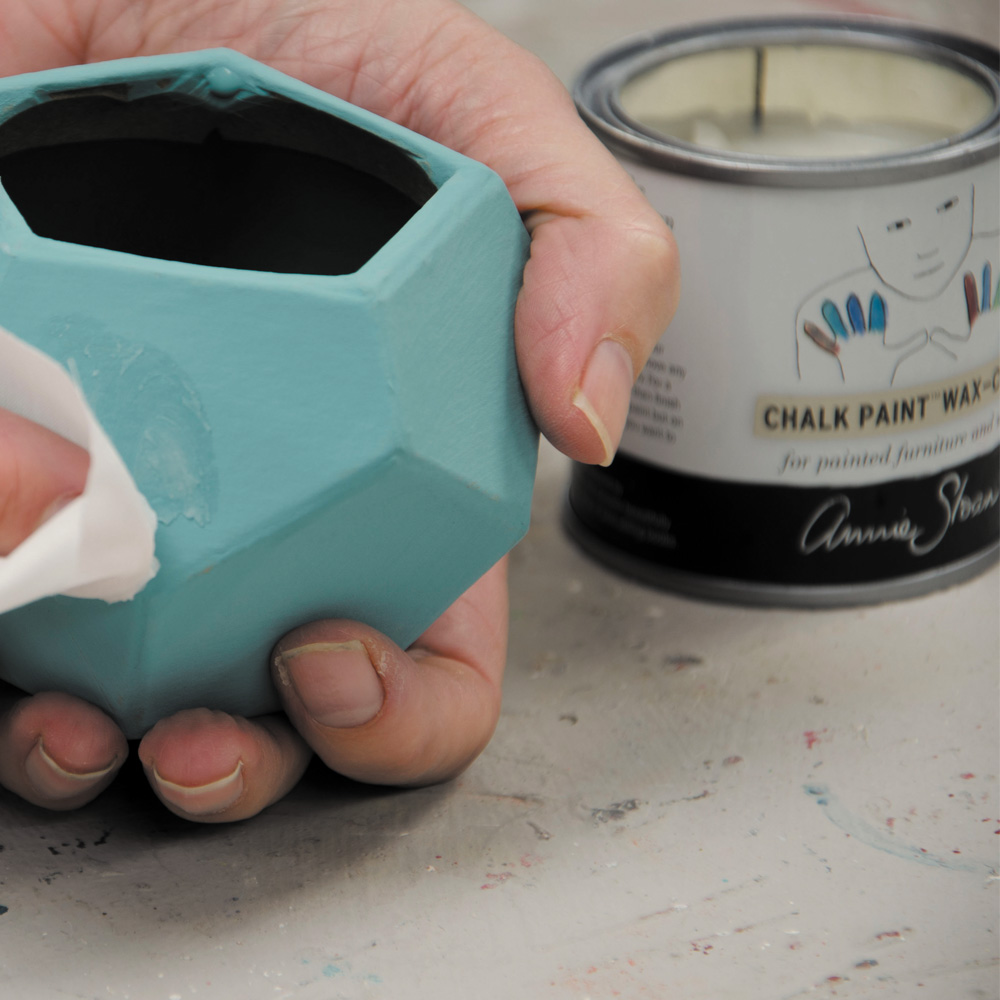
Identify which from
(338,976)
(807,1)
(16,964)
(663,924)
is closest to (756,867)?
(663,924)

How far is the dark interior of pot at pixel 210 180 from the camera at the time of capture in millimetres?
469

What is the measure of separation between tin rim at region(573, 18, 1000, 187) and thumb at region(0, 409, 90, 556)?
0.30 m

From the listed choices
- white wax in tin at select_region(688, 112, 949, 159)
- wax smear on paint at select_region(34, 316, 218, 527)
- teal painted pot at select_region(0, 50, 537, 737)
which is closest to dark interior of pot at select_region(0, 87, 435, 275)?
teal painted pot at select_region(0, 50, 537, 737)

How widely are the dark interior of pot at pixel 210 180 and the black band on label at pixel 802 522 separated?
0.68ft

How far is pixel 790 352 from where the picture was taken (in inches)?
23.0

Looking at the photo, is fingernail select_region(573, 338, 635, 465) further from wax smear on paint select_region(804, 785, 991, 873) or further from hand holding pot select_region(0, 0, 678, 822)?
wax smear on paint select_region(804, 785, 991, 873)

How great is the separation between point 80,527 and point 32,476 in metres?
0.04

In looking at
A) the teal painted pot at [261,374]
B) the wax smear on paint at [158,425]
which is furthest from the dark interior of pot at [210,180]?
the wax smear on paint at [158,425]

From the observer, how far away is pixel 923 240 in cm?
56

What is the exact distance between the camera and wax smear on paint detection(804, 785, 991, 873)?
0.49 m

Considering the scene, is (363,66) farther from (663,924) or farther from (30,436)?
(663,924)

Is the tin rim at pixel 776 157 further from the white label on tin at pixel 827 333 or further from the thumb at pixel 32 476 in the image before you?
the thumb at pixel 32 476

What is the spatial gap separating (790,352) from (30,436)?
0.34m

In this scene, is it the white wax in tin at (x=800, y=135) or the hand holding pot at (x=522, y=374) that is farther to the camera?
the white wax in tin at (x=800, y=135)
